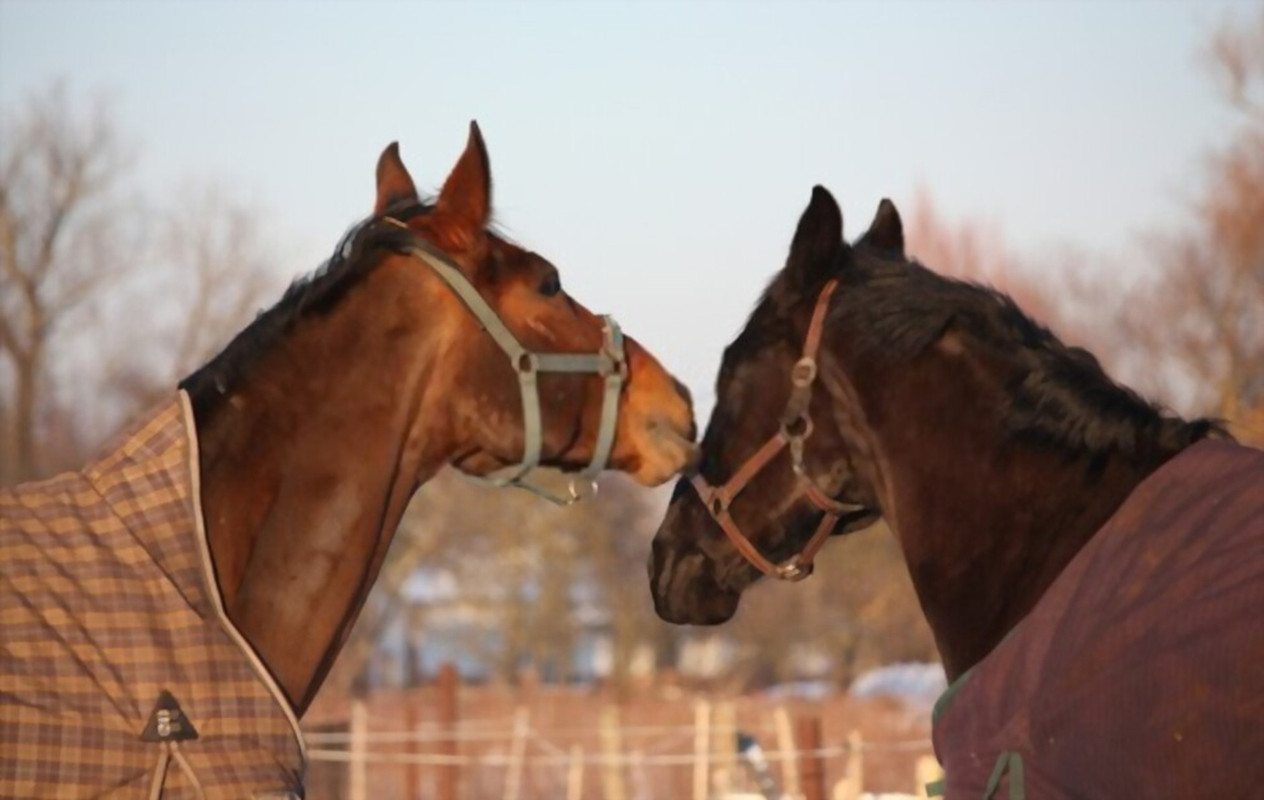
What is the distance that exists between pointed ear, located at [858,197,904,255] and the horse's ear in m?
1.26

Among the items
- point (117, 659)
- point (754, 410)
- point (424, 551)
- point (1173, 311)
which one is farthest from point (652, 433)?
point (424, 551)

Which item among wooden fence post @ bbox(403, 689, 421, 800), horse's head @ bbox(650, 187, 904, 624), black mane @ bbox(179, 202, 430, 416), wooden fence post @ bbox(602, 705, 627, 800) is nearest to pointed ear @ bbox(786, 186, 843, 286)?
horse's head @ bbox(650, 187, 904, 624)

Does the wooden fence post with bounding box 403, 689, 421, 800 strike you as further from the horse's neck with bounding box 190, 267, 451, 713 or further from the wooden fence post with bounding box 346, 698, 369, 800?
the horse's neck with bounding box 190, 267, 451, 713

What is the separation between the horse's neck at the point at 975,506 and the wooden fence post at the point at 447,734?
9.32m

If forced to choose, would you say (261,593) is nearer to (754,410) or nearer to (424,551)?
Result: (754,410)

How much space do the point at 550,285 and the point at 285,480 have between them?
29.2 inches

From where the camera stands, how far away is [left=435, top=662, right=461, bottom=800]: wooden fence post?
1374 cm

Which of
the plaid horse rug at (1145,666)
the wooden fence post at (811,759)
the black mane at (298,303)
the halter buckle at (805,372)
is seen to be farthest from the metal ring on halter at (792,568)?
the wooden fence post at (811,759)

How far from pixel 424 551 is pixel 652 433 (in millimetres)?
37603

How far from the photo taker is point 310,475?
4.05 metres

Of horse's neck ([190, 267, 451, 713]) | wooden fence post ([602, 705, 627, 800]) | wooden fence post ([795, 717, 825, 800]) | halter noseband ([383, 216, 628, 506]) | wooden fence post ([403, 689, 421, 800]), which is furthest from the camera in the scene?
wooden fence post ([602, 705, 627, 800])

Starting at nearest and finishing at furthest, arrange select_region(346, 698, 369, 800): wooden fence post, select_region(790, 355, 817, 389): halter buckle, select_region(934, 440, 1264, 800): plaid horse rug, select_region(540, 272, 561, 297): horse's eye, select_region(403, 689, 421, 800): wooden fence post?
select_region(934, 440, 1264, 800): plaid horse rug
select_region(540, 272, 561, 297): horse's eye
select_region(790, 355, 817, 389): halter buckle
select_region(403, 689, 421, 800): wooden fence post
select_region(346, 698, 369, 800): wooden fence post

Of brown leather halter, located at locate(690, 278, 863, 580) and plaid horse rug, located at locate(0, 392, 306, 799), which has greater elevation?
brown leather halter, located at locate(690, 278, 863, 580)

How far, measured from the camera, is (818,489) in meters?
4.89
